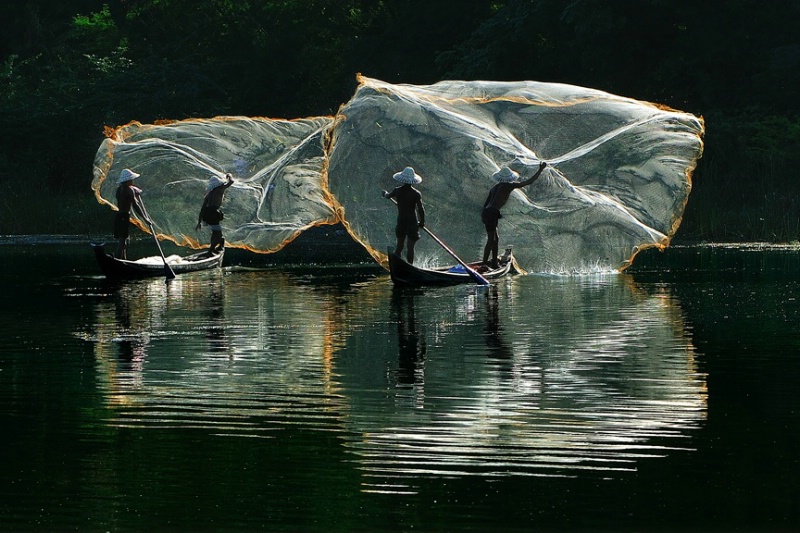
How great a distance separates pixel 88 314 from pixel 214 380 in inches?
270

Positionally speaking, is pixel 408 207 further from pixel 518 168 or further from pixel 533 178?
pixel 518 168

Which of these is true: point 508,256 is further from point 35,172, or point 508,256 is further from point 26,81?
point 26,81

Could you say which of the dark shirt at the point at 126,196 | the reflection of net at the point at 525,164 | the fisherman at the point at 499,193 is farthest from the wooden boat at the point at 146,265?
the fisherman at the point at 499,193

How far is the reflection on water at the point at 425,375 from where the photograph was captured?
10266 mm

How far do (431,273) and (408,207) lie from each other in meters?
1.19

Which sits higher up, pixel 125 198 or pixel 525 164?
pixel 525 164

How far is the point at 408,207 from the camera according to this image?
77.4 ft

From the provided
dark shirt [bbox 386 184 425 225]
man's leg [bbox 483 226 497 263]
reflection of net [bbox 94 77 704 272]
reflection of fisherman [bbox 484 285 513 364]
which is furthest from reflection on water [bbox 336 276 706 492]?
reflection of net [bbox 94 77 704 272]

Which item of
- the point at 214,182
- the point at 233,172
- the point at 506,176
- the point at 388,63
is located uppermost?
the point at 388,63

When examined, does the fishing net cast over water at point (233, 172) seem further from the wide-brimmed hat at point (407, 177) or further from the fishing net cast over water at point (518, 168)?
the wide-brimmed hat at point (407, 177)

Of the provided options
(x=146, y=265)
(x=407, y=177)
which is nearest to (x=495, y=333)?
(x=407, y=177)

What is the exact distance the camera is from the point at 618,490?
903 centimetres

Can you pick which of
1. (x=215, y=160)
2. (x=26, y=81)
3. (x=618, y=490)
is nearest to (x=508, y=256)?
(x=215, y=160)

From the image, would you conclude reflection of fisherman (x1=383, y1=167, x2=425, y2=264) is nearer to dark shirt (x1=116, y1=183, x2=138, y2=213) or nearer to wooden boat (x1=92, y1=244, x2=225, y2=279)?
wooden boat (x1=92, y1=244, x2=225, y2=279)
